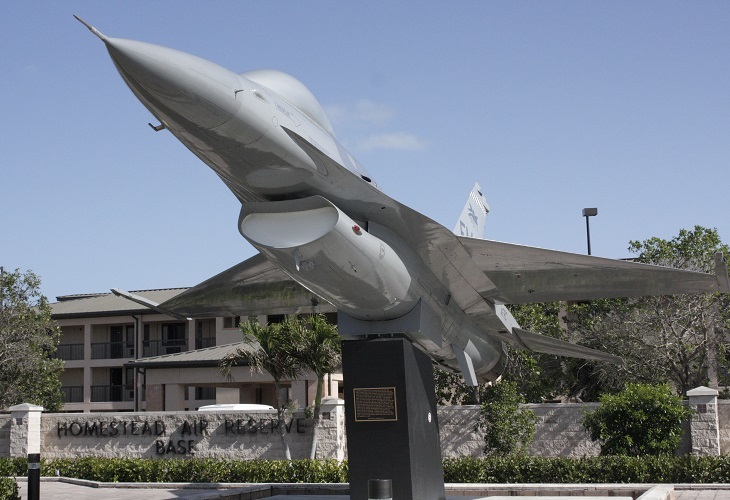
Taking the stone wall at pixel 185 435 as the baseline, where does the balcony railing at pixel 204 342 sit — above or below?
above

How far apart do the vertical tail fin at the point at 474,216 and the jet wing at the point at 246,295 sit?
11.1ft

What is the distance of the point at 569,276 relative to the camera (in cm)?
1435

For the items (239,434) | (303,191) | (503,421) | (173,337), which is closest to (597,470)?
(503,421)

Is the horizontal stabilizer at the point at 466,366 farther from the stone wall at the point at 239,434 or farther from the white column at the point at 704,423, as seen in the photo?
the stone wall at the point at 239,434

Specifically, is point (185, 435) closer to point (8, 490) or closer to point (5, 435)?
point (5, 435)

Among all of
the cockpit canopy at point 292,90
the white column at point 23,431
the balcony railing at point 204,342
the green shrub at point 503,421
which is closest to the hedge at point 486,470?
the green shrub at point 503,421

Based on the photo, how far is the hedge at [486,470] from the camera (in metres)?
19.9

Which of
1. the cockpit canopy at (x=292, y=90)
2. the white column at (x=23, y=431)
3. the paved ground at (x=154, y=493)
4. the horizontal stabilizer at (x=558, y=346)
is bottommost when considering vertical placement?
the paved ground at (x=154, y=493)

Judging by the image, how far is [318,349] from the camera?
83.7ft

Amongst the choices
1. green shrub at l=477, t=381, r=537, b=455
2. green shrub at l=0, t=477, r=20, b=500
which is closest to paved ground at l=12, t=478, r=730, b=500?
green shrub at l=0, t=477, r=20, b=500

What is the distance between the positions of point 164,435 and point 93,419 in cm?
260

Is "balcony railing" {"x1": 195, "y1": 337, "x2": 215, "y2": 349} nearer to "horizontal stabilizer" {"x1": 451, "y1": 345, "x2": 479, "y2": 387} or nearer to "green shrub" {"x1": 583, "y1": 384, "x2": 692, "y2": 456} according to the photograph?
"green shrub" {"x1": 583, "y1": 384, "x2": 692, "y2": 456}

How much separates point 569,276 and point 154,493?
11.4 m

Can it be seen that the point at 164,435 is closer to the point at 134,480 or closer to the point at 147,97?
the point at 134,480
